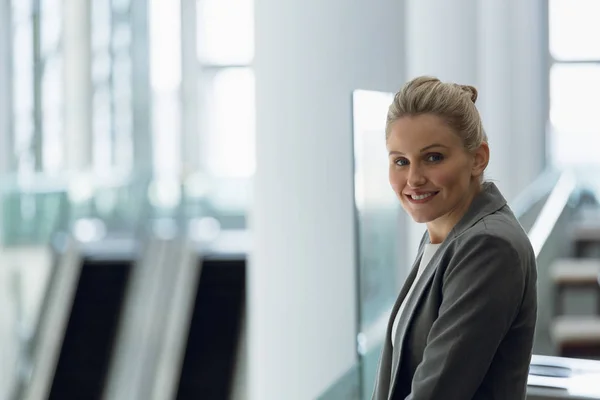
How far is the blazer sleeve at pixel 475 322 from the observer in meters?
1.67

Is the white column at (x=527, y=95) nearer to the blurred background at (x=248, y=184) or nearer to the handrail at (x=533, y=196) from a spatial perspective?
the blurred background at (x=248, y=184)

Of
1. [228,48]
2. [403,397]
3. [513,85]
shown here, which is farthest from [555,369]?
[228,48]

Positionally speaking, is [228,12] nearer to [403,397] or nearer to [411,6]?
[411,6]

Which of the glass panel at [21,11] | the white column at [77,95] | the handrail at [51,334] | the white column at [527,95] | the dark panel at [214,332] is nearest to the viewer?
the white column at [527,95]

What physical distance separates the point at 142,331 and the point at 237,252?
1.50 metres

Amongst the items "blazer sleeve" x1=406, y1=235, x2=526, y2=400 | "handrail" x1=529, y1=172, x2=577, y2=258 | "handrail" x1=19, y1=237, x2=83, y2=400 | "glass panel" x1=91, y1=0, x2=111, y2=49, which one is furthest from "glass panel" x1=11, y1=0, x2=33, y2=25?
"blazer sleeve" x1=406, y1=235, x2=526, y2=400

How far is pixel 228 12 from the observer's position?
15109 mm

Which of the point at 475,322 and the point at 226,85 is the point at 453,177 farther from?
the point at 226,85

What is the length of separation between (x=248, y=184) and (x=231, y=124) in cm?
140

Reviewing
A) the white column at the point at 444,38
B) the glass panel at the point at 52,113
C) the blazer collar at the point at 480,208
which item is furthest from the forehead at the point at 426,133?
the glass panel at the point at 52,113

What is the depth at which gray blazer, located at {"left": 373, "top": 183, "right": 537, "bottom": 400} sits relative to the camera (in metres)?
1.67

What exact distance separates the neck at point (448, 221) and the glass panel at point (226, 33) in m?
12.9

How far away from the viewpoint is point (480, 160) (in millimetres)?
1864

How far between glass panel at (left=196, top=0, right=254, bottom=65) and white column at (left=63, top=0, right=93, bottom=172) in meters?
1.73
